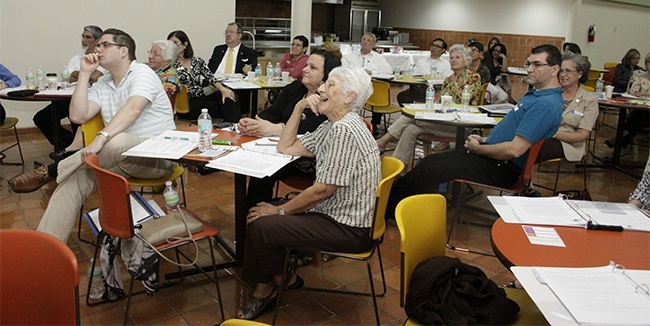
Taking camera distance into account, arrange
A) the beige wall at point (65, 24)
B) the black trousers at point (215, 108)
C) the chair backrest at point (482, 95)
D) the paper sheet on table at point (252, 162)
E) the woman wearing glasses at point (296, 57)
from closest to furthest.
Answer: the paper sheet on table at point (252, 162) → the chair backrest at point (482, 95) → the black trousers at point (215, 108) → the beige wall at point (65, 24) → the woman wearing glasses at point (296, 57)

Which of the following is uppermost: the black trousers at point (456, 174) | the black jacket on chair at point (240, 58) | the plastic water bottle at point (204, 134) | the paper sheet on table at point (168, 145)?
the black jacket on chair at point (240, 58)

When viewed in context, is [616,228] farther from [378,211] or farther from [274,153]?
[274,153]

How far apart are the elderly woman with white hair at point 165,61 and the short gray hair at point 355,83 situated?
277 centimetres

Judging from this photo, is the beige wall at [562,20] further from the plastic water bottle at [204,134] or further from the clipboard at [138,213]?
the clipboard at [138,213]

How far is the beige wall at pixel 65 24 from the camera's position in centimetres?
634

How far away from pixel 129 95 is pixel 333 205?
5.12 ft

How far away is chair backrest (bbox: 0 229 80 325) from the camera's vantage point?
1.52 m

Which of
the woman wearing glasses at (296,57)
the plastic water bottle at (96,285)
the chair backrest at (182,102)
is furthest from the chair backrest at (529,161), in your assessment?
the woman wearing glasses at (296,57)

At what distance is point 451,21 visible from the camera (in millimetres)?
14555

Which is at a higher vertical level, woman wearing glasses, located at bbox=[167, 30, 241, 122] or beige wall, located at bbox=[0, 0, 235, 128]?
beige wall, located at bbox=[0, 0, 235, 128]

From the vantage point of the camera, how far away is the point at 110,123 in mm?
3127

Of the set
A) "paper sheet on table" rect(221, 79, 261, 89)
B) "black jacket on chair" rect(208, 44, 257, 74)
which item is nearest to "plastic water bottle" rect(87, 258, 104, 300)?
"paper sheet on table" rect(221, 79, 261, 89)

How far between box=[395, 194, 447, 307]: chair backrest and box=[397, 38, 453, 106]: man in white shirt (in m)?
5.35

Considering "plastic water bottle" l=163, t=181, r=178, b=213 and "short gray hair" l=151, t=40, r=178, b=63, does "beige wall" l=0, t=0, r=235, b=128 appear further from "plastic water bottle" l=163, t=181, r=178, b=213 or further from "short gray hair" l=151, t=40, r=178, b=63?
"plastic water bottle" l=163, t=181, r=178, b=213
